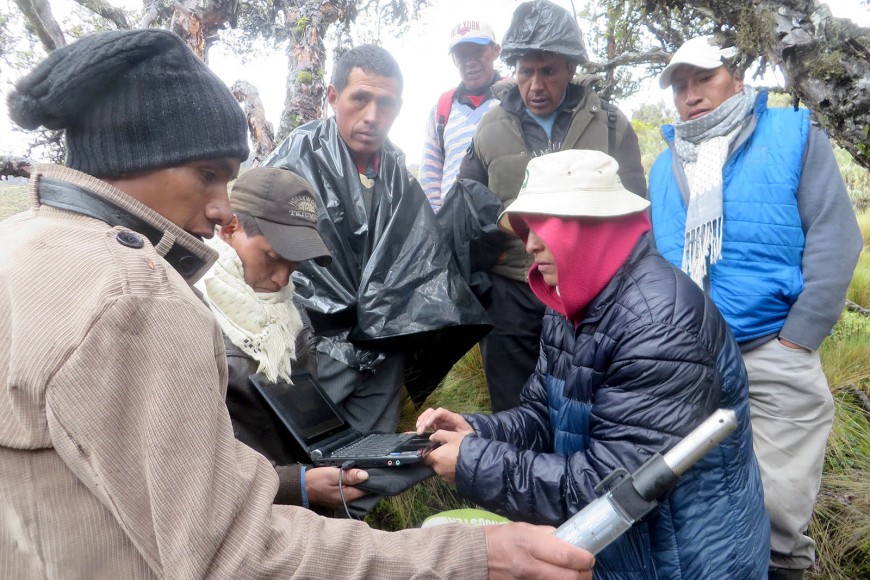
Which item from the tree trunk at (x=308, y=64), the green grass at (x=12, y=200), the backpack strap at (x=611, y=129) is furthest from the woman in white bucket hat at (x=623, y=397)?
the green grass at (x=12, y=200)

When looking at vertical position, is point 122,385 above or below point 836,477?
above

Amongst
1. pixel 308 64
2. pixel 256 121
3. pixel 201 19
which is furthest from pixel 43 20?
pixel 308 64

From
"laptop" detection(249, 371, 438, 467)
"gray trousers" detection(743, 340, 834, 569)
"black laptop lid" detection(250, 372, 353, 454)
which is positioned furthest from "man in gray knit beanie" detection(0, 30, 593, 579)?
"gray trousers" detection(743, 340, 834, 569)

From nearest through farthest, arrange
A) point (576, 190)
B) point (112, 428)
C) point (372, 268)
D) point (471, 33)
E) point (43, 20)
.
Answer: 1. point (112, 428)
2. point (576, 190)
3. point (372, 268)
4. point (471, 33)
5. point (43, 20)

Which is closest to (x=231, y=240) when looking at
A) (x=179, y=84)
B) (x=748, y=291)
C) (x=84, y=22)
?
(x=179, y=84)

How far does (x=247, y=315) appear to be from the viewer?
2.25m

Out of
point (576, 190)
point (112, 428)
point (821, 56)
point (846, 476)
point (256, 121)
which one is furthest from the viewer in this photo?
point (256, 121)

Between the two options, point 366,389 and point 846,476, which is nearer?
point 366,389

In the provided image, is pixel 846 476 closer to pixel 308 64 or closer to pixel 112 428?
pixel 112 428

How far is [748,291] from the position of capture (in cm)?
269

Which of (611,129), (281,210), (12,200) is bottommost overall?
(12,200)

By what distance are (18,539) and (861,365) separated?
16.9ft

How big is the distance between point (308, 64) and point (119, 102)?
4288mm

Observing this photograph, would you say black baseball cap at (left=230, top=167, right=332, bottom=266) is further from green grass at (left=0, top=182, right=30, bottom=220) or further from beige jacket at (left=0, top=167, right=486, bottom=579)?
green grass at (left=0, top=182, right=30, bottom=220)
